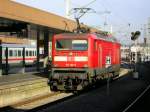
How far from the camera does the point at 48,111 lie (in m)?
15.8

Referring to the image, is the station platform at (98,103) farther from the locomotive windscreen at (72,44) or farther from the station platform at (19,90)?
the locomotive windscreen at (72,44)

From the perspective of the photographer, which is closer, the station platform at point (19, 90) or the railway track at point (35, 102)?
the railway track at point (35, 102)

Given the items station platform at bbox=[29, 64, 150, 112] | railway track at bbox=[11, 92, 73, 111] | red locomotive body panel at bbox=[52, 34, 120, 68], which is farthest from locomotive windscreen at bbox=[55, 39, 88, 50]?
station platform at bbox=[29, 64, 150, 112]

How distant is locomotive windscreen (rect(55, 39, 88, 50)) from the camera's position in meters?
23.8

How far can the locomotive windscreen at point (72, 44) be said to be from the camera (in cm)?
2384

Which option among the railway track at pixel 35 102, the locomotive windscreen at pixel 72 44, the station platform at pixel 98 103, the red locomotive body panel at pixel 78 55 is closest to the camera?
the station platform at pixel 98 103

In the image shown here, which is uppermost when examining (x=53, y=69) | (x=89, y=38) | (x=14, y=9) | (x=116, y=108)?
(x=14, y=9)

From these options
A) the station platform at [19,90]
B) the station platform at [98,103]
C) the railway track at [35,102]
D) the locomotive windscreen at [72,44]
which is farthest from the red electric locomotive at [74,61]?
the station platform at [98,103]

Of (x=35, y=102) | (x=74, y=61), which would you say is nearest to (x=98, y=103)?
(x=35, y=102)

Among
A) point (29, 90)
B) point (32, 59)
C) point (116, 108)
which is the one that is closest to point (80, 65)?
point (29, 90)

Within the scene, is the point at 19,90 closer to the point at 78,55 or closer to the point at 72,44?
the point at 78,55

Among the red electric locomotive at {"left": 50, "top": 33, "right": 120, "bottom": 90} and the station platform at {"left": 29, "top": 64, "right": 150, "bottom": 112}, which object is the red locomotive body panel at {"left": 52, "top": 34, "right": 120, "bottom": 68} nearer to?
the red electric locomotive at {"left": 50, "top": 33, "right": 120, "bottom": 90}

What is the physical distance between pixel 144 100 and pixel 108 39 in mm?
9749

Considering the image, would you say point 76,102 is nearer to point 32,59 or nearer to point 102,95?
point 102,95
